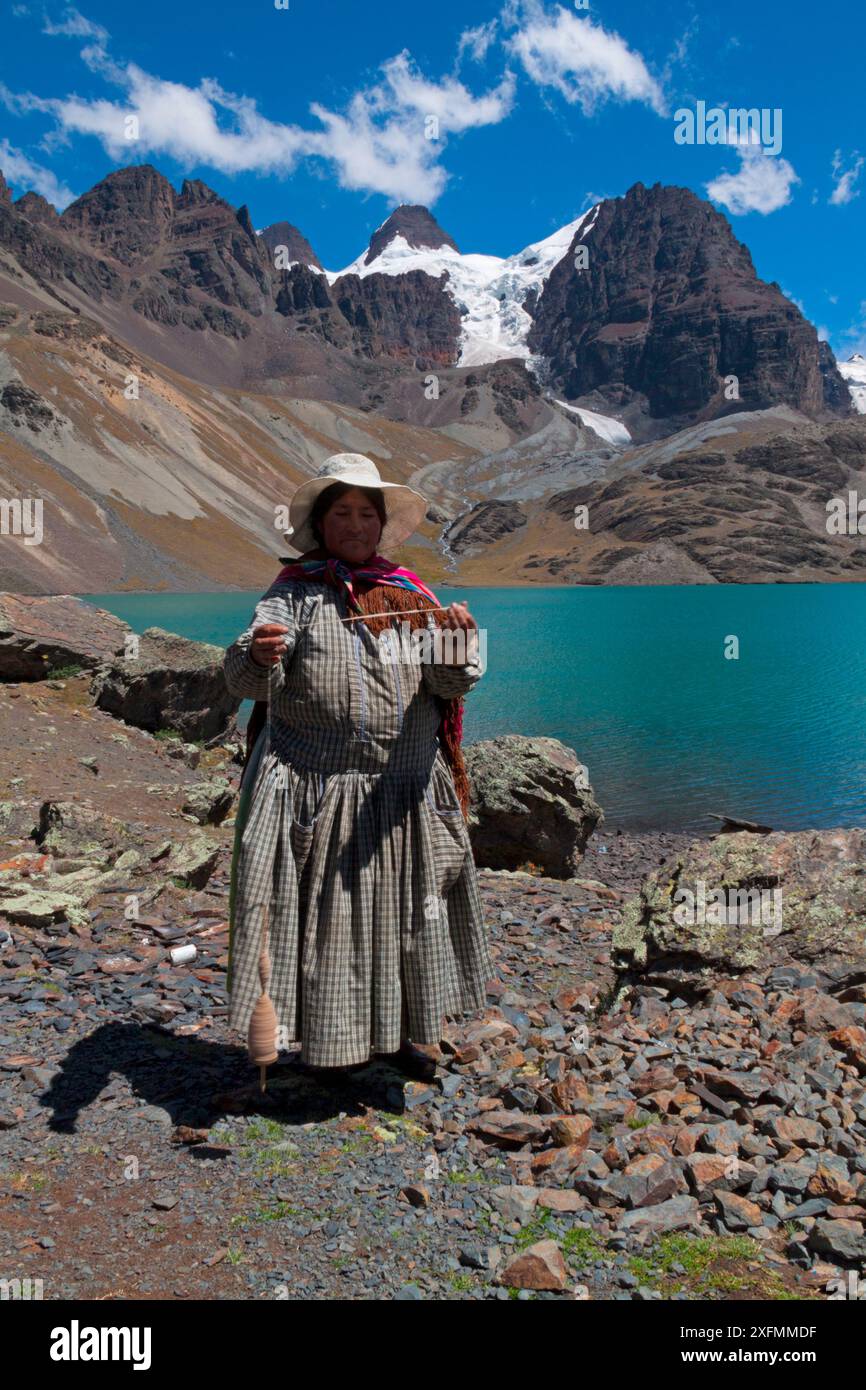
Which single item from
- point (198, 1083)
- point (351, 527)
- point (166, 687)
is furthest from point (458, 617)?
point (166, 687)

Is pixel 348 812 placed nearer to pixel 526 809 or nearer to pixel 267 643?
pixel 267 643

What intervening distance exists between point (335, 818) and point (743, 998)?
304 cm

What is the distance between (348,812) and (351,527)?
5.16 feet

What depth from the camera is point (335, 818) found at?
4.84 metres

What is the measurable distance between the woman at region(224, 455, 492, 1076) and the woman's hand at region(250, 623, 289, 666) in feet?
0.21

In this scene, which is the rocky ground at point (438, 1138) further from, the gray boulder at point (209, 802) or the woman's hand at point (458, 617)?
the gray boulder at point (209, 802)

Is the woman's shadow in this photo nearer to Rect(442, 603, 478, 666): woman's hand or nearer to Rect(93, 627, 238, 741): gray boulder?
Rect(442, 603, 478, 666): woman's hand

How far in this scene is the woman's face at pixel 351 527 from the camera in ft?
16.6

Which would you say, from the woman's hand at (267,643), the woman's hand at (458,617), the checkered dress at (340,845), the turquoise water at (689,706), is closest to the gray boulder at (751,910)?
the checkered dress at (340,845)

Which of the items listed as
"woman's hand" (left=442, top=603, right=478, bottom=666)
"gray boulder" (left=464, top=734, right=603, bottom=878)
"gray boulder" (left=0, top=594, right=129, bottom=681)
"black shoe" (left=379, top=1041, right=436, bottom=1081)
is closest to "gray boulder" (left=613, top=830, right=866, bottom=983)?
"black shoe" (left=379, top=1041, right=436, bottom=1081)

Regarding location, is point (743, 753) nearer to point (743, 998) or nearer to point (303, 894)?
point (743, 998)

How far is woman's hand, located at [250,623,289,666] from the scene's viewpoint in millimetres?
4484

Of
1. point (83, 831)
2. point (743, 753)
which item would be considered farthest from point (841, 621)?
point (83, 831)

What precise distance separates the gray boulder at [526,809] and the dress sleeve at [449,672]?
292 inches
